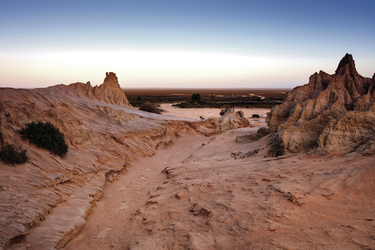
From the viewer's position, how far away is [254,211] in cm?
495

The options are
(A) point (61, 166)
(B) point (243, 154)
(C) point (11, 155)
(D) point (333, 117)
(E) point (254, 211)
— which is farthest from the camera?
(B) point (243, 154)

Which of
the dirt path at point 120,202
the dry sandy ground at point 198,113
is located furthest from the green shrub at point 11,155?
the dry sandy ground at point 198,113

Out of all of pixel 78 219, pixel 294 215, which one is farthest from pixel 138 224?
pixel 294 215

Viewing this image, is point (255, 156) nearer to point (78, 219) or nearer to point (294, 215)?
point (294, 215)

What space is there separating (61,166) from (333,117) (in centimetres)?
972

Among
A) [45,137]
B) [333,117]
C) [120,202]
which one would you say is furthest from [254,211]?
[45,137]

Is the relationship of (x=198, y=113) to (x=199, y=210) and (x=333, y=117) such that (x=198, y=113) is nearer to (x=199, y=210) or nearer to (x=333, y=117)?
(x=333, y=117)

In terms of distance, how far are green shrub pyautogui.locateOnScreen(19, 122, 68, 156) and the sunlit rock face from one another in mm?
7858

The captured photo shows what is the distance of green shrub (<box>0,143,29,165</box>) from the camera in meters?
6.52

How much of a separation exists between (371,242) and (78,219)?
605 cm

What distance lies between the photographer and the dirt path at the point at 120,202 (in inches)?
220

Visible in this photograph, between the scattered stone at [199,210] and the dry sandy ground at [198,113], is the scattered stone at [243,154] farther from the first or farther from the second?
the dry sandy ground at [198,113]

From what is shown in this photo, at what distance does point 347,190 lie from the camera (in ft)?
16.2

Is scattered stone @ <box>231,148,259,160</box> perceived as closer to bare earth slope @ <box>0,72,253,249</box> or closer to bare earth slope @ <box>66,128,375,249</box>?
bare earth slope @ <box>66,128,375,249</box>
